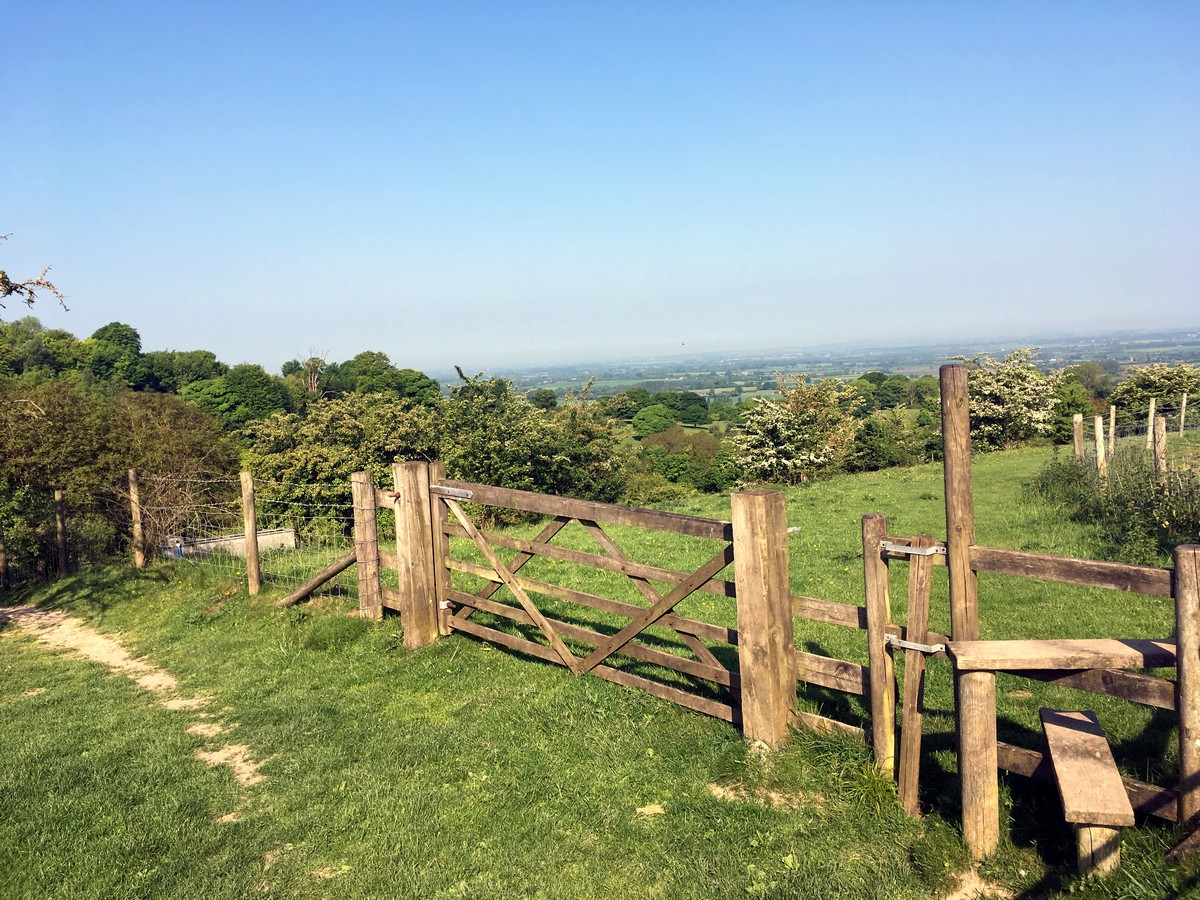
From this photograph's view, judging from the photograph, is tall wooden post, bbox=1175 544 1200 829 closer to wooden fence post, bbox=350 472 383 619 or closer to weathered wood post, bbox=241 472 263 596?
wooden fence post, bbox=350 472 383 619

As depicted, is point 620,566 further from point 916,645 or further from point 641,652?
point 916,645

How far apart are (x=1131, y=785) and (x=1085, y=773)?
1.39 ft

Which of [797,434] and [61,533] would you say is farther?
[797,434]

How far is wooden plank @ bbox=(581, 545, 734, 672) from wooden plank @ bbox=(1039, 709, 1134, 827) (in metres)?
2.04

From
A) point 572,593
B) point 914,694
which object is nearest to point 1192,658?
point 914,694

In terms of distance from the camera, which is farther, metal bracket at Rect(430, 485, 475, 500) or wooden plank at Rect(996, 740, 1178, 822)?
metal bracket at Rect(430, 485, 475, 500)

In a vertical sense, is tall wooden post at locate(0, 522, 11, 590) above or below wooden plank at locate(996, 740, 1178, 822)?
below

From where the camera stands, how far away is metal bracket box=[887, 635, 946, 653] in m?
4.56

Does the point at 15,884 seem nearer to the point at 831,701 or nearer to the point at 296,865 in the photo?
the point at 296,865

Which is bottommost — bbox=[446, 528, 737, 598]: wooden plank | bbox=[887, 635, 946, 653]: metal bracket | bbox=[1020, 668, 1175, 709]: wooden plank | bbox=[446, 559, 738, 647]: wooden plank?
bbox=[446, 559, 738, 647]: wooden plank

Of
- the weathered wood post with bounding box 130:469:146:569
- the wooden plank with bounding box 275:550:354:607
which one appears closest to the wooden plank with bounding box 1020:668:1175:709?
the wooden plank with bounding box 275:550:354:607

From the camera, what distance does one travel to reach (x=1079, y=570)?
414 cm

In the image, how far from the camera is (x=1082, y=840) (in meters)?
3.81

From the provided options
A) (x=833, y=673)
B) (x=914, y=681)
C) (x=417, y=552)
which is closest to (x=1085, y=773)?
(x=914, y=681)
